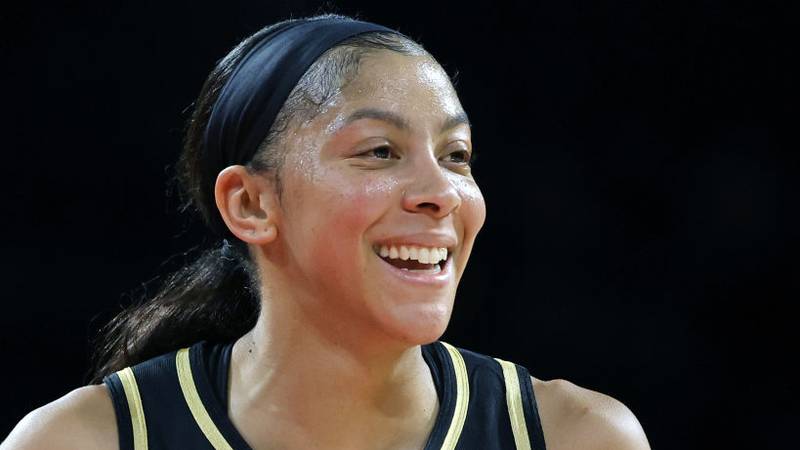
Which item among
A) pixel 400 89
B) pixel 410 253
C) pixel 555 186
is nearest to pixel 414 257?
pixel 410 253

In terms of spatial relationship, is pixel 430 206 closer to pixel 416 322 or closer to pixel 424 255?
pixel 424 255

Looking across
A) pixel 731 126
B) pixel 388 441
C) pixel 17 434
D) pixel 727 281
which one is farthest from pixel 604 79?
pixel 17 434

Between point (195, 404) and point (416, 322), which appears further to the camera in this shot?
point (195, 404)

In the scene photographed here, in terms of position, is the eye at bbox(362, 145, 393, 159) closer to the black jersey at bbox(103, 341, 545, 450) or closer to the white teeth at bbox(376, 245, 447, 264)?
the white teeth at bbox(376, 245, 447, 264)

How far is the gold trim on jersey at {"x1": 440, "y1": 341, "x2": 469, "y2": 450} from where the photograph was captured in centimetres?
221

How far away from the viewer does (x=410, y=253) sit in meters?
2.05

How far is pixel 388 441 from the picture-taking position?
2.19 meters

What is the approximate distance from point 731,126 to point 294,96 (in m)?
1.45

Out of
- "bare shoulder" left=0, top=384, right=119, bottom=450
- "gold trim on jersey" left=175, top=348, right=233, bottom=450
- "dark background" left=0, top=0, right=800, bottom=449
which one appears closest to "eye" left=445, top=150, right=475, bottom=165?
"gold trim on jersey" left=175, top=348, right=233, bottom=450

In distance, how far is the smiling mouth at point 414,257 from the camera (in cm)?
205

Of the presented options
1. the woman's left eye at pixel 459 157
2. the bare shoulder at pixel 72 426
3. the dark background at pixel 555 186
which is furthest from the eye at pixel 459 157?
the dark background at pixel 555 186

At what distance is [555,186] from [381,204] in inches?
48.1

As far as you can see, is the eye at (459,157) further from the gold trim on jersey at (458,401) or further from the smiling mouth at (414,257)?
the gold trim on jersey at (458,401)

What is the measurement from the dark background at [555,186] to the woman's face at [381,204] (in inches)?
38.7
